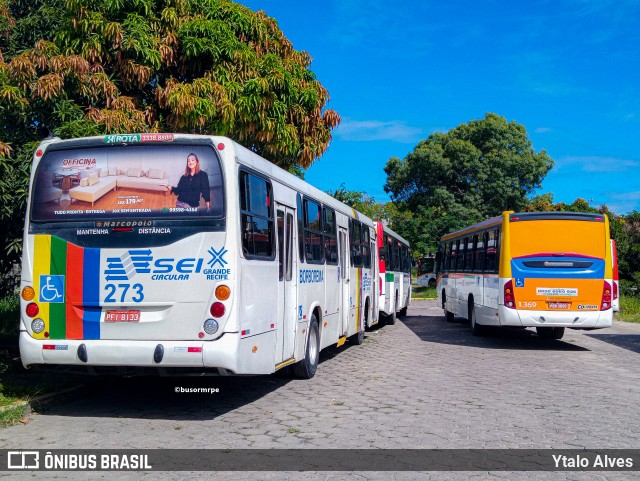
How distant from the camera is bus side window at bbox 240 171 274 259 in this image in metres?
8.42

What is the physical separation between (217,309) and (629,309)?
83.2 ft

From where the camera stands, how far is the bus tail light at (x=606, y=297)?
51.5 feet

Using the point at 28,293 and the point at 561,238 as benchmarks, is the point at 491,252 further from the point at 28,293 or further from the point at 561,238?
the point at 28,293

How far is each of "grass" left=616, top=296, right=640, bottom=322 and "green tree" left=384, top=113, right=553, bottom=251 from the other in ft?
58.8

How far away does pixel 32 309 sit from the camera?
8266 millimetres

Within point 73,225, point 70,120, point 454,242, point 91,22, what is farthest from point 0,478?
point 454,242

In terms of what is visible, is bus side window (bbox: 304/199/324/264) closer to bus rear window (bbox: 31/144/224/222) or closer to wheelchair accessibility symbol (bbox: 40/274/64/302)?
bus rear window (bbox: 31/144/224/222)

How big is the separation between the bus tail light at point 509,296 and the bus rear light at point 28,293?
1065cm

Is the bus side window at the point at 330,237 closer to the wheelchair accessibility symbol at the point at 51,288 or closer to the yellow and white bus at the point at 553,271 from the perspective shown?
the yellow and white bus at the point at 553,271

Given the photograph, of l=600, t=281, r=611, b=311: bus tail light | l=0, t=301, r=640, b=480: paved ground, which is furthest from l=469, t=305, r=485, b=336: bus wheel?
l=0, t=301, r=640, b=480: paved ground

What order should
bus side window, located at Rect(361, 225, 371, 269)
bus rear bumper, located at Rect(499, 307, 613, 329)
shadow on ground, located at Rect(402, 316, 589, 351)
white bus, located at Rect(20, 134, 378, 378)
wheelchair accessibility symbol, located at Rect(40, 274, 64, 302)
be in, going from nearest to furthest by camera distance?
white bus, located at Rect(20, 134, 378, 378)
wheelchair accessibility symbol, located at Rect(40, 274, 64, 302)
bus rear bumper, located at Rect(499, 307, 613, 329)
bus side window, located at Rect(361, 225, 371, 269)
shadow on ground, located at Rect(402, 316, 589, 351)

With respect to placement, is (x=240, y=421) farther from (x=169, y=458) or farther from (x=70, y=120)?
(x=70, y=120)

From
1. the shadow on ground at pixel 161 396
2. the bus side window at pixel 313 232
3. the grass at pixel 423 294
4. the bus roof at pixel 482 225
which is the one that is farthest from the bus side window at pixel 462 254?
the grass at pixel 423 294

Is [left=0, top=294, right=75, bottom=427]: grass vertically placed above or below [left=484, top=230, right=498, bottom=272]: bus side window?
below
